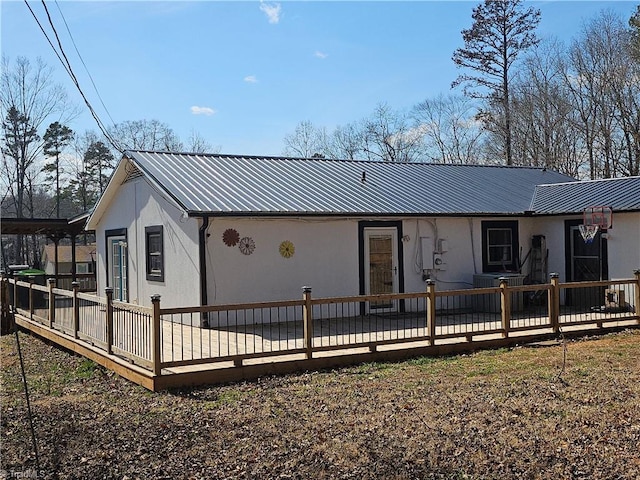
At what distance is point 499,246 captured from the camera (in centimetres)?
1591

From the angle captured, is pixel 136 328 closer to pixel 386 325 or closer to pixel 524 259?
pixel 386 325

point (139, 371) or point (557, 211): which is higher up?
point (557, 211)

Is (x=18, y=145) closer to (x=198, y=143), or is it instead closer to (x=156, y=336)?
(x=198, y=143)

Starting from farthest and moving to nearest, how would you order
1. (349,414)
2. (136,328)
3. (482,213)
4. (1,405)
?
(482,213)
(136,328)
(1,405)
(349,414)

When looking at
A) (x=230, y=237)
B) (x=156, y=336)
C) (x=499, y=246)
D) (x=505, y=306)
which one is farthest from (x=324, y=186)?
(x=156, y=336)

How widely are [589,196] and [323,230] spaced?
22.0 feet

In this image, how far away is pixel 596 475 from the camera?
5.36m

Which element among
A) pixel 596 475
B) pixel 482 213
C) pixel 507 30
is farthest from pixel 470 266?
pixel 507 30

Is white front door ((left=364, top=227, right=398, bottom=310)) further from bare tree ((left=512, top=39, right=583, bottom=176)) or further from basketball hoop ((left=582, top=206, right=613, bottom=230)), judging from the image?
bare tree ((left=512, top=39, right=583, bottom=176))

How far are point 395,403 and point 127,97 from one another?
6.27 meters

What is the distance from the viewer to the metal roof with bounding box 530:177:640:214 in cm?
1425

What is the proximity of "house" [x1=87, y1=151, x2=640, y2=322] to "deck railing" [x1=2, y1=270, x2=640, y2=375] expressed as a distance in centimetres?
56

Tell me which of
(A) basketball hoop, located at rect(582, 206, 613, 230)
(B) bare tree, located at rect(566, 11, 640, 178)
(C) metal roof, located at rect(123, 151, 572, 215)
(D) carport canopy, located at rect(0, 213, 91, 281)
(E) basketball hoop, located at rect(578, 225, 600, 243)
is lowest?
(E) basketball hoop, located at rect(578, 225, 600, 243)

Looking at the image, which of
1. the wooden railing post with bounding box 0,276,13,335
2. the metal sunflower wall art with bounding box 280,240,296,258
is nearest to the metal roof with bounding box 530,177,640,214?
the metal sunflower wall art with bounding box 280,240,296,258
